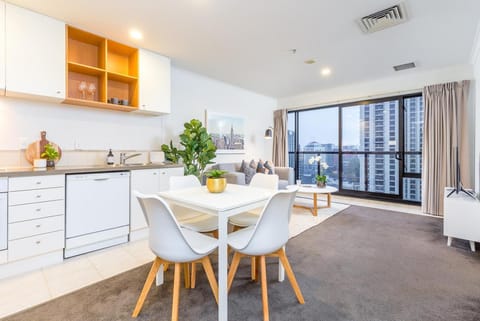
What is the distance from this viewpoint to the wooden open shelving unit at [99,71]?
2781 mm

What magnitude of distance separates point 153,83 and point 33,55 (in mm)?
1281

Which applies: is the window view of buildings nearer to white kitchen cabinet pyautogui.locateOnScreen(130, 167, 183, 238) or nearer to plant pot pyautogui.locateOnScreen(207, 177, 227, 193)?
white kitchen cabinet pyautogui.locateOnScreen(130, 167, 183, 238)

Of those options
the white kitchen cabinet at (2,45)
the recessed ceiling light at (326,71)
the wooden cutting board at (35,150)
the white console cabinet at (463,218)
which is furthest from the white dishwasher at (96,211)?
the white console cabinet at (463,218)

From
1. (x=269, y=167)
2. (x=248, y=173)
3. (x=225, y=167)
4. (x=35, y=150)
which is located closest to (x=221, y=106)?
(x=225, y=167)

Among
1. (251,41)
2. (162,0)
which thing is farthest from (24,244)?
(251,41)

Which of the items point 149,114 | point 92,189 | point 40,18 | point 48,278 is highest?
point 40,18

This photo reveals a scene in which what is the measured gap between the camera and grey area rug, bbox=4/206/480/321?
5.05ft

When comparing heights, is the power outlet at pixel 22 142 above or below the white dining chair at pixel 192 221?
above

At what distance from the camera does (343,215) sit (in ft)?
13.0

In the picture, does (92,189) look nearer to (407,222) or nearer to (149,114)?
(149,114)

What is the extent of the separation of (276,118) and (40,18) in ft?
Result: 16.4

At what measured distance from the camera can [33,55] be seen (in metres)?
2.34

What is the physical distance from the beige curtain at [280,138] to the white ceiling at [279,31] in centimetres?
202

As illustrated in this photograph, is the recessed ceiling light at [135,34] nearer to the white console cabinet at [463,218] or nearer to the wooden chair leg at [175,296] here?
the wooden chair leg at [175,296]
